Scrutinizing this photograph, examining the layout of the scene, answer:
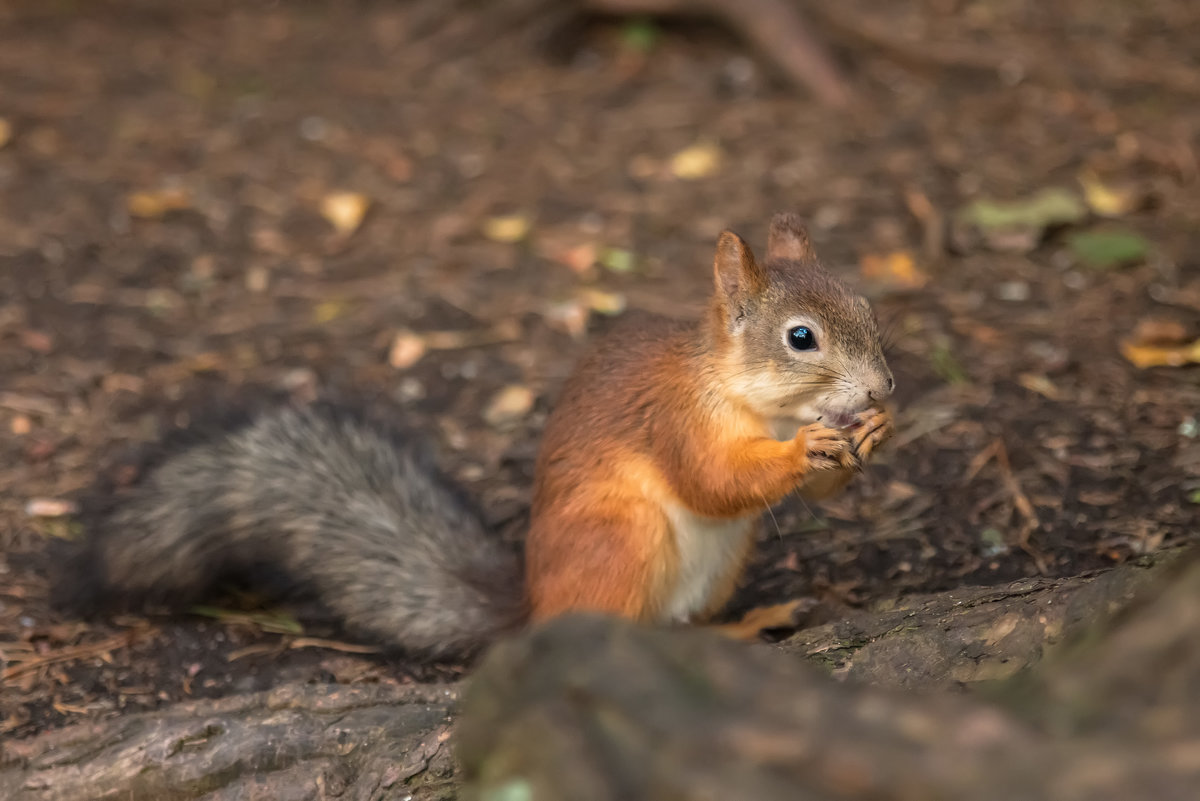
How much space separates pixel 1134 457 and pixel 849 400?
0.96 m

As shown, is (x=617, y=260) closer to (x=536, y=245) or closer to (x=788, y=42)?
(x=536, y=245)

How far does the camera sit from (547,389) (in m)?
3.23

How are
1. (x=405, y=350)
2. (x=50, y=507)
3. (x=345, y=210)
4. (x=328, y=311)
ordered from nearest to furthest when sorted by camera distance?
1. (x=50, y=507)
2. (x=405, y=350)
3. (x=328, y=311)
4. (x=345, y=210)

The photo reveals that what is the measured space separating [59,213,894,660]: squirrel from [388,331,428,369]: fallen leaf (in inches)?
31.7

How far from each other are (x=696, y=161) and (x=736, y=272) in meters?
2.33

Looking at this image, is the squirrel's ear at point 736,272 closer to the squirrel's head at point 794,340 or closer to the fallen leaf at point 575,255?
the squirrel's head at point 794,340

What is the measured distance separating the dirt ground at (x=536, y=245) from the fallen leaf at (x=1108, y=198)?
72mm

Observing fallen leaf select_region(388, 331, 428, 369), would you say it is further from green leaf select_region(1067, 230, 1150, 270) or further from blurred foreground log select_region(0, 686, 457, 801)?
green leaf select_region(1067, 230, 1150, 270)

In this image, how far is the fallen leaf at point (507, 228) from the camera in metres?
3.98

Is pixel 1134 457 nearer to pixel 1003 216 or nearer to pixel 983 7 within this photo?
pixel 1003 216

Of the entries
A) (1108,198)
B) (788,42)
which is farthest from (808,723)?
(788,42)

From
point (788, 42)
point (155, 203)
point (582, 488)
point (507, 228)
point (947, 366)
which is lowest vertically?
point (947, 366)

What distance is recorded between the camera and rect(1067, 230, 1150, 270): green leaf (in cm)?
337

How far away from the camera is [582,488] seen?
216 cm
